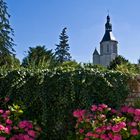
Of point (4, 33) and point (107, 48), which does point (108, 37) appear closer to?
point (107, 48)

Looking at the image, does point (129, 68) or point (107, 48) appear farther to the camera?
point (107, 48)

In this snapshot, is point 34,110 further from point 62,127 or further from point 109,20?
point 109,20

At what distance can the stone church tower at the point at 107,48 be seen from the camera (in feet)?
302

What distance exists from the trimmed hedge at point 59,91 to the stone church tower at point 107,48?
8629 centimetres

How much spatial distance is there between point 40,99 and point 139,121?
4.39ft

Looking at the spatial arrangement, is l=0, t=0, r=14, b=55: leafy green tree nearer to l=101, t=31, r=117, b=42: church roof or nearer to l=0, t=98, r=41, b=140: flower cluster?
l=0, t=98, r=41, b=140: flower cluster

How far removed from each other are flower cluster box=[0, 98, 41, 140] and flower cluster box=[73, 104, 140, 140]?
57cm

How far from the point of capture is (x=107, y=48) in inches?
3728

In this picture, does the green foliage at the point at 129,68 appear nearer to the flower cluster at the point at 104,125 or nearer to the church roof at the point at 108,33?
the flower cluster at the point at 104,125

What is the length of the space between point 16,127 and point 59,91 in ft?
2.56

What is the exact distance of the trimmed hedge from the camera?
5305mm

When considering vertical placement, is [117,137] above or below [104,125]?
below

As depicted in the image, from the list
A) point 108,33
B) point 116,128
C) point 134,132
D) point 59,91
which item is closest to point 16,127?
point 59,91

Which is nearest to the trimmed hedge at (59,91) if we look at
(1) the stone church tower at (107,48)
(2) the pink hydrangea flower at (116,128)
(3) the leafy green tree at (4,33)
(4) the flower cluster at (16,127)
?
(4) the flower cluster at (16,127)
